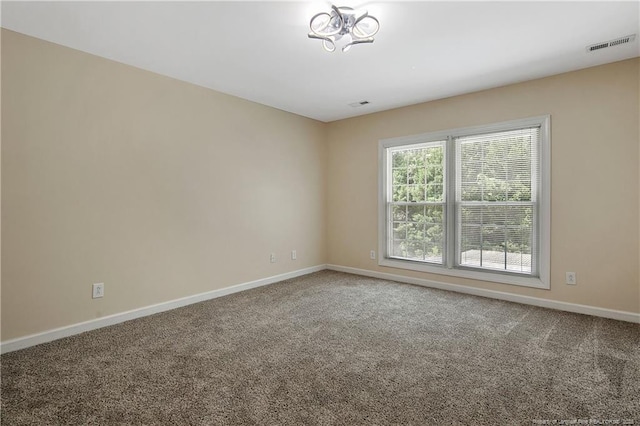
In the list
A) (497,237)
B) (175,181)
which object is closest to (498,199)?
(497,237)

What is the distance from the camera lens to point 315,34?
251 centimetres

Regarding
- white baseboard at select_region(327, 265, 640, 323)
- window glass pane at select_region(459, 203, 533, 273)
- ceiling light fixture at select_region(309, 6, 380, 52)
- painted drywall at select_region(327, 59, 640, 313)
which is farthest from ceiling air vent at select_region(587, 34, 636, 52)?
white baseboard at select_region(327, 265, 640, 323)

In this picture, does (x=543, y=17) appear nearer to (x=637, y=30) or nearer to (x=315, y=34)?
(x=637, y=30)

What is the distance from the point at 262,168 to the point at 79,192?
219cm

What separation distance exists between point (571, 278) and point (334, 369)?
2868 mm

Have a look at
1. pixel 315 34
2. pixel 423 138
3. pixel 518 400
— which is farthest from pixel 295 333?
pixel 423 138

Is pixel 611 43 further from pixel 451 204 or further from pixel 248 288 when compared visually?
pixel 248 288

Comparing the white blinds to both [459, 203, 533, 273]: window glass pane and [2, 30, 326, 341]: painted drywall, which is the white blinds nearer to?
[459, 203, 533, 273]: window glass pane

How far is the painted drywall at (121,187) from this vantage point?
265 centimetres

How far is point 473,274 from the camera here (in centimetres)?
418

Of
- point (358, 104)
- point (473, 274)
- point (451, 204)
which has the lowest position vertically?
point (473, 274)

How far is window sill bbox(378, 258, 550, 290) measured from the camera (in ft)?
12.2

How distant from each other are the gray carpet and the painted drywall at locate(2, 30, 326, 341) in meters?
0.45

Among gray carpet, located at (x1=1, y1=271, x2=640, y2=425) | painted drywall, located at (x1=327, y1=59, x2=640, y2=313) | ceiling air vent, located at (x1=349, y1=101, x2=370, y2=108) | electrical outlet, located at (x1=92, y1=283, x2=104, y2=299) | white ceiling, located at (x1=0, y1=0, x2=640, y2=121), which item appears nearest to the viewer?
gray carpet, located at (x1=1, y1=271, x2=640, y2=425)
